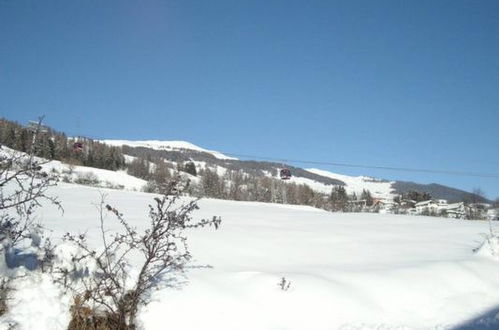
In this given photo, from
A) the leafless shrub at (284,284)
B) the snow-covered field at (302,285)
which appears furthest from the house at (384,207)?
the leafless shrub at (284,284)

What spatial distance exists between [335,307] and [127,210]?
831cm

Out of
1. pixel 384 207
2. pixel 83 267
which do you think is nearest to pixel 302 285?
pixel 83 267

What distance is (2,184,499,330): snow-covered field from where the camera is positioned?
5.77 meters

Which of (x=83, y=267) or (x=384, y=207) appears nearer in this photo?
(x=83, y=267)

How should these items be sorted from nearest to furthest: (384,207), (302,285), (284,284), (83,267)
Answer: (83,267) → (284,284) → (302,285) → (384,207)

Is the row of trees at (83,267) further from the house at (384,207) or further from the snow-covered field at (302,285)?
the house at (384,207)

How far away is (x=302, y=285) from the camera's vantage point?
22.4ft

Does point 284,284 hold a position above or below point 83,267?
below

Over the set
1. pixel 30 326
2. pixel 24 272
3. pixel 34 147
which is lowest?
pixel 30 326

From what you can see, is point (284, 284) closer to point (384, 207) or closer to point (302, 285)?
point (302, 285)

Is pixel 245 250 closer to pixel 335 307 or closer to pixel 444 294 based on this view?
pixel 335 307

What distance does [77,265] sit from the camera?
6.08 m

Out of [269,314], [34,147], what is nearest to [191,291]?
[269,314]

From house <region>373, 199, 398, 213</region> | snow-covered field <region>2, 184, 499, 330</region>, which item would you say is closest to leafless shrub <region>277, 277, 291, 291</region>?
snow-covered field <region>2, 184, 499, 330</region>
